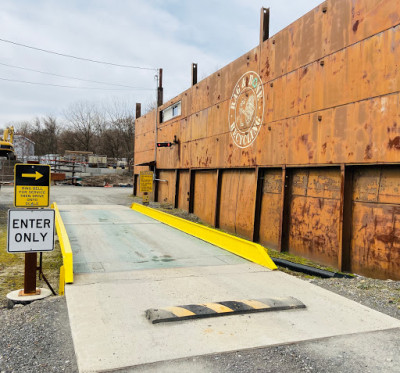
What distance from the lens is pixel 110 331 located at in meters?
4.04

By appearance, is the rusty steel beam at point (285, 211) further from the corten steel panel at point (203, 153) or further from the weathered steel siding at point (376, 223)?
the corten steel panel at point (203, 153)

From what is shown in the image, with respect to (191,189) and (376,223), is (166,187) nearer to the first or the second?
(191,189)

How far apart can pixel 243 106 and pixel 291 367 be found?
1053cm

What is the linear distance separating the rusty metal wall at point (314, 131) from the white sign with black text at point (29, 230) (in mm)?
6102

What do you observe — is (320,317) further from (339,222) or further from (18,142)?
(18,142)

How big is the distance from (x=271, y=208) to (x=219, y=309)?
22.9ft

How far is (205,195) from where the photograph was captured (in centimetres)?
1596

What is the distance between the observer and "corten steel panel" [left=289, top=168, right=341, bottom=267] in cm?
873

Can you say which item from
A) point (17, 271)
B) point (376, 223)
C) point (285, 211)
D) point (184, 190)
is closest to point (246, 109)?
point (285, 211)

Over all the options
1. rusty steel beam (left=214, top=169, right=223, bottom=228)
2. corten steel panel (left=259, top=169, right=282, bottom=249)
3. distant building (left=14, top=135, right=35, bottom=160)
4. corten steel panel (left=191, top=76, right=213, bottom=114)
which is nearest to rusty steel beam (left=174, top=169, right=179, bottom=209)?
corten steel panel (left=191, top=76, right=213, bottom=114)

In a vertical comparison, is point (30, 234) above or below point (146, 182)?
below

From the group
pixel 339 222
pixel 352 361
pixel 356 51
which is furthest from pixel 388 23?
pixel 352 361

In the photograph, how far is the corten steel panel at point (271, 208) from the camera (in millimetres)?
10891

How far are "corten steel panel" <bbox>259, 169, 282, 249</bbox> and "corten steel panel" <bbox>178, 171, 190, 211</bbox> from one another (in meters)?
6.56
